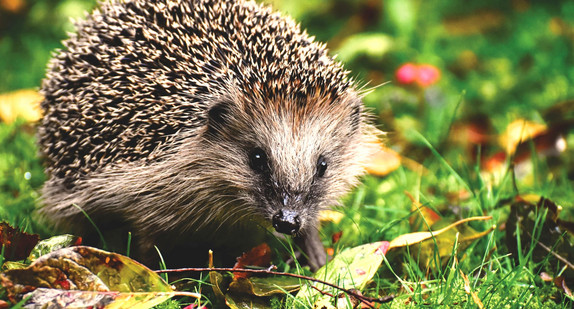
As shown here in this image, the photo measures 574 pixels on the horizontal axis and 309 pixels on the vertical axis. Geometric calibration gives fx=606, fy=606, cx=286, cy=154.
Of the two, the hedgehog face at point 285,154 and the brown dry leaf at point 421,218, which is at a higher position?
the hedgehog face at point 285,154

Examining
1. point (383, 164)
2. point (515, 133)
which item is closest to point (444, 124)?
point (515, 133)

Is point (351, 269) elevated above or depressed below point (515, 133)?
below

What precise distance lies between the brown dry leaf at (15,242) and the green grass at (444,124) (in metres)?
0.53

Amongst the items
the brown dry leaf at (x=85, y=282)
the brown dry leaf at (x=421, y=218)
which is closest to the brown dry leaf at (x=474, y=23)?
the brown dry leaf at (x=421, y=218)

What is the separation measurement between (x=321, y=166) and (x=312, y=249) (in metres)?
0.50

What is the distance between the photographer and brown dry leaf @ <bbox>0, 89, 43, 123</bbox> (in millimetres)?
4629

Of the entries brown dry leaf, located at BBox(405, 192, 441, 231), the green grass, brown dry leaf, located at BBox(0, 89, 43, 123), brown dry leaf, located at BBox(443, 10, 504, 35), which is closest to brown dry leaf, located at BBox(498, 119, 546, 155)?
the green grass

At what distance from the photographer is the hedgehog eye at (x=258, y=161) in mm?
3000

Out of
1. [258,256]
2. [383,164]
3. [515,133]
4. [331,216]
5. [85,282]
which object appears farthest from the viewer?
[515,133]

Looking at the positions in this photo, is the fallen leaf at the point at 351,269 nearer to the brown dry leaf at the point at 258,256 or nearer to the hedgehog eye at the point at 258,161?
the brown dry leaf at the point at 258,256

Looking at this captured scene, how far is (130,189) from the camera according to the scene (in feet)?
10.4

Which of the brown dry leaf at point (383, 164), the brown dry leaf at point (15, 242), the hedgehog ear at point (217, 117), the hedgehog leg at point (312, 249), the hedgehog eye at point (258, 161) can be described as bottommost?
the hedgehog leg at point (312, 249)

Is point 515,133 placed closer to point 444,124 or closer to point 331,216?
point 444,124

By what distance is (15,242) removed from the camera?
8.38 ft
